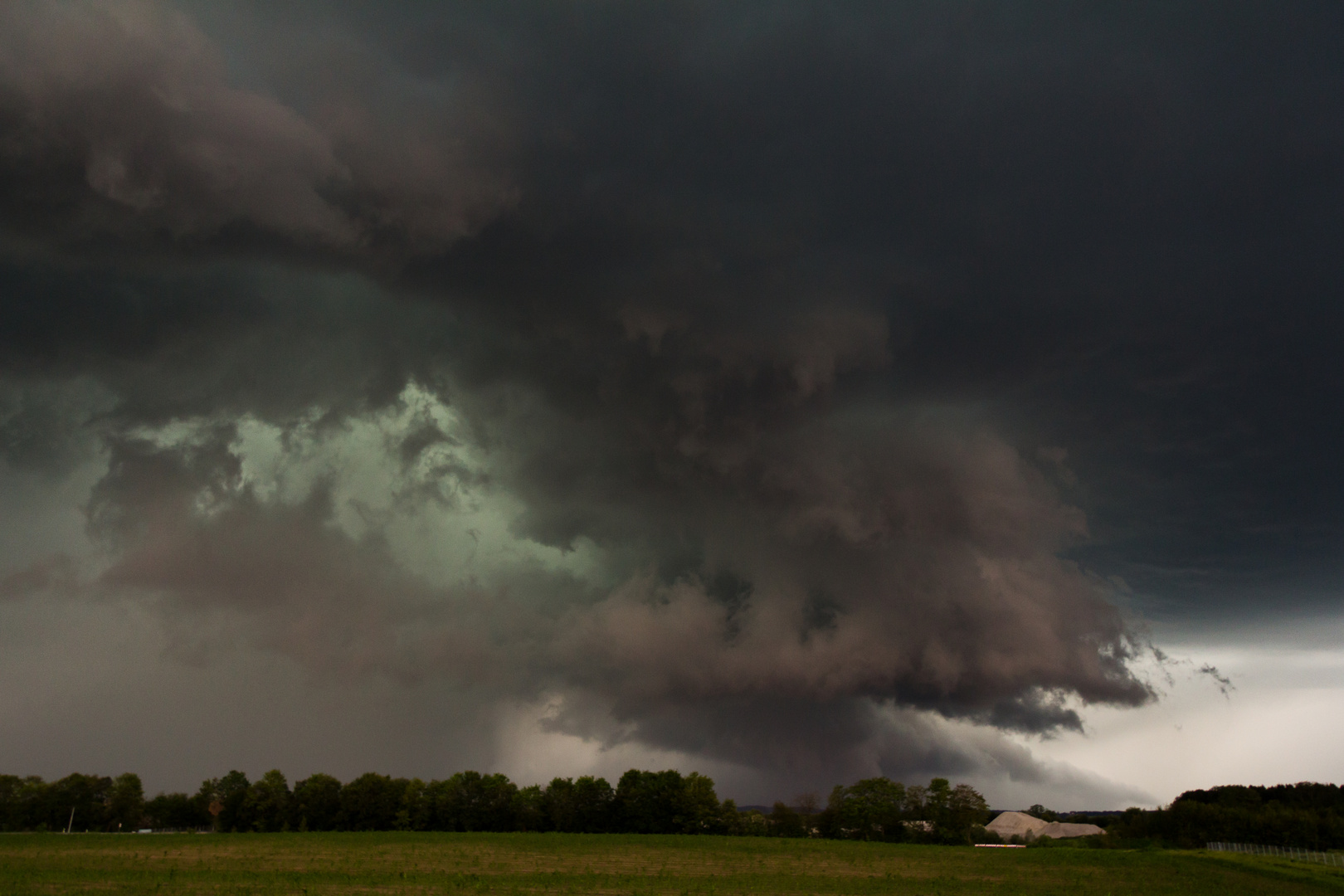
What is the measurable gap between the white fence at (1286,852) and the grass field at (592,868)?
18320 millimetres

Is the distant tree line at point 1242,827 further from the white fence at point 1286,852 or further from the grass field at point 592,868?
the grass field at point 592,868

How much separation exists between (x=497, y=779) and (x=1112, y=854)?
12896cm

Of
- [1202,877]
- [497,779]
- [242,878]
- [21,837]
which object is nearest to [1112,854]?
[1202,877]

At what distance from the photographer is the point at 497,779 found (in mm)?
186375

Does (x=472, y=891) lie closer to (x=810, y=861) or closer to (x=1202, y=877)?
A: (x=810, y=861)

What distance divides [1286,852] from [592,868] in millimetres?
149184

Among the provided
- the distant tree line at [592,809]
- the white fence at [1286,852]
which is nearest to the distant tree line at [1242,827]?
the white fence at [1286,852]

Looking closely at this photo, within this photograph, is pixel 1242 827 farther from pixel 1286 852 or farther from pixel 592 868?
pixel 592 868

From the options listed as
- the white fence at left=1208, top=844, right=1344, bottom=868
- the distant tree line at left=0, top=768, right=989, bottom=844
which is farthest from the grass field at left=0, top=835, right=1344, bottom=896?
the distant tree line at left=0, top=768, right=989, bottom=844

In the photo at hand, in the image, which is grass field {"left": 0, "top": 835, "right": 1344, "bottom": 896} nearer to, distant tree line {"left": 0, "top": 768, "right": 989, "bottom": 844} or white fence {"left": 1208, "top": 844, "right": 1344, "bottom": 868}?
white fence {"left": 1208, "top": 844, "right": 1344, "bottom": 868}

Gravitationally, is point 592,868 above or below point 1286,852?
above

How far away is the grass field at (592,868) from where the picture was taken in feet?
219

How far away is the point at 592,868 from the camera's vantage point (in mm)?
86125

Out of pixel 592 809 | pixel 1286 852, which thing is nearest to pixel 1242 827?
pixel 1286 852
